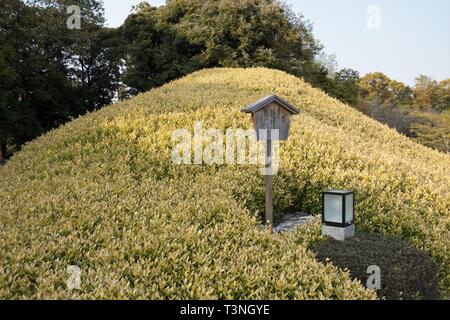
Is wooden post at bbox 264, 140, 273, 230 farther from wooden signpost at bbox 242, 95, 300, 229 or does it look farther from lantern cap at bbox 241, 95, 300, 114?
lantern cap at bbox 241, 95, 300, 114

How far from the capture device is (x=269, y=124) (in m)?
7.03

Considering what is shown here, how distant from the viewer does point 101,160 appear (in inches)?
334

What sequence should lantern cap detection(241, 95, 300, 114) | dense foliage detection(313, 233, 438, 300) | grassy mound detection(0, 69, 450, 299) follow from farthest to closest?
lantern cap detection(241, 95, 300, 114) < dense foliage detection(313, 233, 438, 300) < grassy mound detection(0, 69, 450, 299)

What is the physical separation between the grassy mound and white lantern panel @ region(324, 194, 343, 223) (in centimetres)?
34

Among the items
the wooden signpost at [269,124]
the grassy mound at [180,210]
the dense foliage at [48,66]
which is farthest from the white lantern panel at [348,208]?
the dense foliage at [48,66]

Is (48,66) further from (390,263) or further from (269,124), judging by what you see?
(390,263)

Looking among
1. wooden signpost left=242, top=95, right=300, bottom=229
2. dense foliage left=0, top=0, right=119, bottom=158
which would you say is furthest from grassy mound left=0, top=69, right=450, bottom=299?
dense foliage left=0, top=0, right=119, bottom=158

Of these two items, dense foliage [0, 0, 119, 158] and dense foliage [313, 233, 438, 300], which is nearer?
dense foliage [313, 233, 438, 300]

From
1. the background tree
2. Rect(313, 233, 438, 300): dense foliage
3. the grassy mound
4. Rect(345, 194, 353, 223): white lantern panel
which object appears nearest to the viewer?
the grassy mound

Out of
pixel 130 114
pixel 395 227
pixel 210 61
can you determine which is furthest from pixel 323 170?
pixel 210 61

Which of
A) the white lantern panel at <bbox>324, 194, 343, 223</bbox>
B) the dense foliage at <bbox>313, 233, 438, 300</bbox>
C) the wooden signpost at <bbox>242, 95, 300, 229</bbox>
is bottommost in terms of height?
the dense foliage at <bbox>313, 233, 438, 300</bbox>

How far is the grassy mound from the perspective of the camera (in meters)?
4.39

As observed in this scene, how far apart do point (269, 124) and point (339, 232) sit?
199 cm

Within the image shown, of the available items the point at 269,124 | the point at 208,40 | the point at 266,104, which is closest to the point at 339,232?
the point at 269,124
